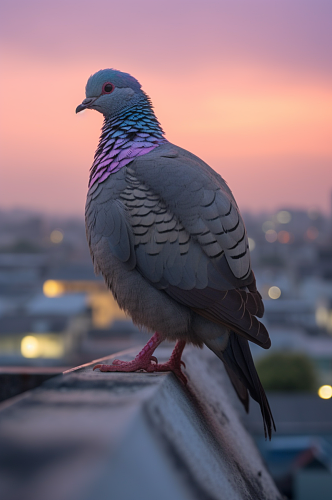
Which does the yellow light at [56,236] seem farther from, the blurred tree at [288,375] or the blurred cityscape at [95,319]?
the blurred tree at [288,375]

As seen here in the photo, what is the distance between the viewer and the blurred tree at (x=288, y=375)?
20.0 meters

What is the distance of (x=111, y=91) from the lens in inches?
113

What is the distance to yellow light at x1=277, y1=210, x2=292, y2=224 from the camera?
2635 inches

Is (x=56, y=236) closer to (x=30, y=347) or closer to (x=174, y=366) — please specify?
(x=30, y=347)

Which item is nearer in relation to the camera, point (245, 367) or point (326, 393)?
point (245, 367)

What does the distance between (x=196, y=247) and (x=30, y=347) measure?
23.9 m

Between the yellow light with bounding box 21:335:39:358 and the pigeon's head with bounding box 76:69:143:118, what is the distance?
22.7 m

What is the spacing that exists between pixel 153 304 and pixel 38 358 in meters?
22.1

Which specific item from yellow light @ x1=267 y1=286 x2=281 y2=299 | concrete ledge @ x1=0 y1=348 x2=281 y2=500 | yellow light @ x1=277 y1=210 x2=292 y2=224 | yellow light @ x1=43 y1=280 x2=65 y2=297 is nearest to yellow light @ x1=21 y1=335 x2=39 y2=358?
yellow light @ x1=43 y1=280 x2=65 y2=297

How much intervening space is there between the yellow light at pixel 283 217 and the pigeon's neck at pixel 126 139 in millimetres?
65572

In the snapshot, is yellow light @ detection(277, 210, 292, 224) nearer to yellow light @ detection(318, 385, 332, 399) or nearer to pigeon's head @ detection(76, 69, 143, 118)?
yellow light @ detection(318, 385, 332, 399)

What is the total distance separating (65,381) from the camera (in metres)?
1.81

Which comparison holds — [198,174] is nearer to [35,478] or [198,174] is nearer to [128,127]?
[128,127]

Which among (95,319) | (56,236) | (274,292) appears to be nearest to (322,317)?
(274,292)
